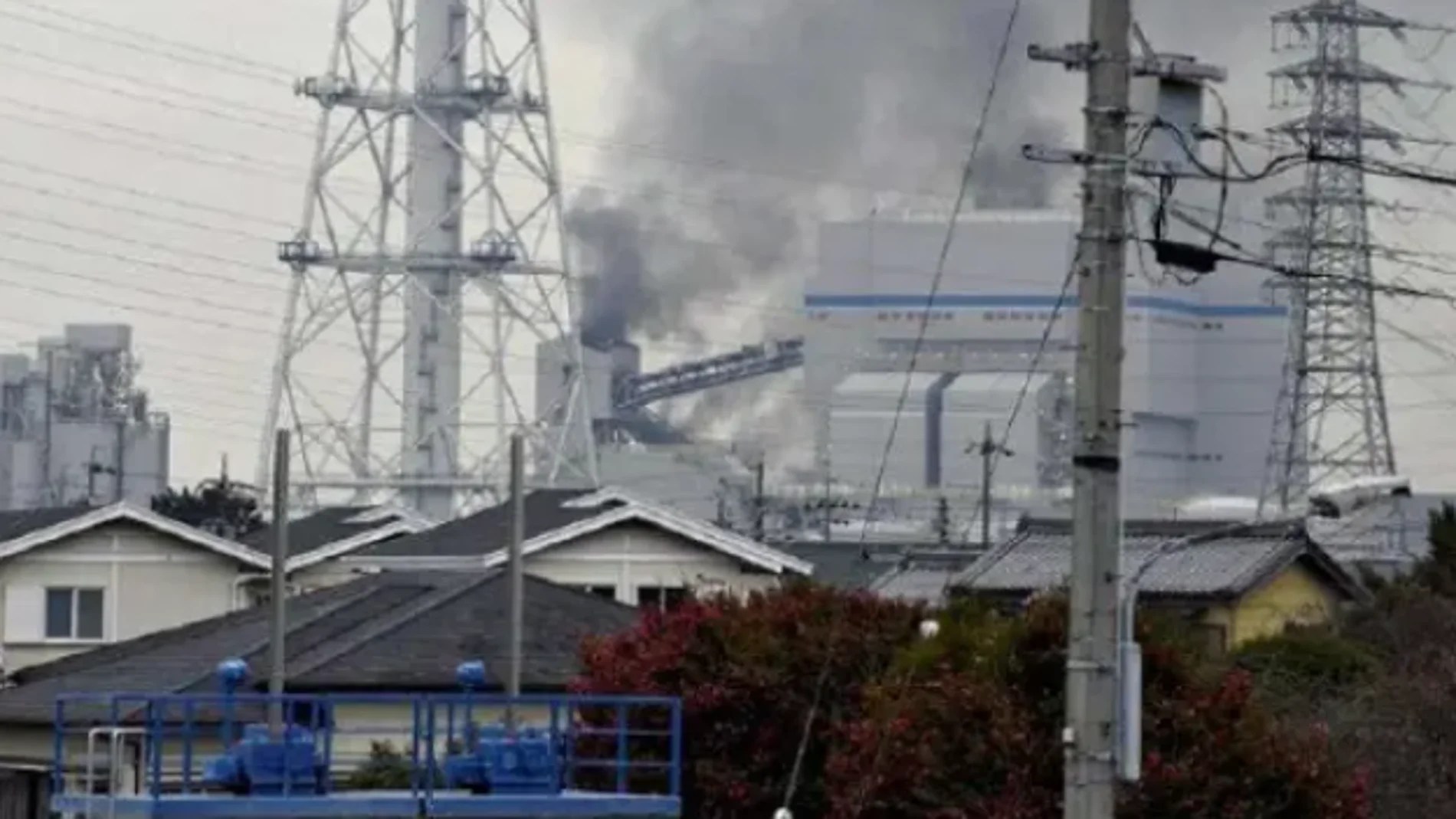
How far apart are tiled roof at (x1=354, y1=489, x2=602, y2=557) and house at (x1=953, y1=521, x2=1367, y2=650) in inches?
283

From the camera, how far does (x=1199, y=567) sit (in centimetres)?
6028

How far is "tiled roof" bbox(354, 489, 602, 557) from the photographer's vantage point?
64500mm

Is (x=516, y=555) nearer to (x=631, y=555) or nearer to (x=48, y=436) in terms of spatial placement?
(x=631, y=555)

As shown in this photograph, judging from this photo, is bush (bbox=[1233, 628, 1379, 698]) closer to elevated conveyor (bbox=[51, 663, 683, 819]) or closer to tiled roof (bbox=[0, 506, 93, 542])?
elevated conveyor (bbox=[51, 663, 683, 819])

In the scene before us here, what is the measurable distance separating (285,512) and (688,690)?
5.35 m

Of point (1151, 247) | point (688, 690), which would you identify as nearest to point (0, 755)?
point (688, 690)

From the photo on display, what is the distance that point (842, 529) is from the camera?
6506 inches

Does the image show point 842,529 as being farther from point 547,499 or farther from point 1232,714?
point 1232,714

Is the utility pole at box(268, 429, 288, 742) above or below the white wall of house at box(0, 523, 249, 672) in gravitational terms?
below

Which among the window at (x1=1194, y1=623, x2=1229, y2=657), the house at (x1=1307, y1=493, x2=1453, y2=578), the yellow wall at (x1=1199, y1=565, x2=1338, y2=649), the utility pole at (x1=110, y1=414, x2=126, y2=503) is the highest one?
the utility pole at (x1=110, y1=414, x2=126, y2=503)

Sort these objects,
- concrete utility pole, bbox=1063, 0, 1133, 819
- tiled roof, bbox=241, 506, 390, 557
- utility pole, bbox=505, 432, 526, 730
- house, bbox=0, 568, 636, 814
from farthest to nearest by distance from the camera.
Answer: tiled roof, bbox=241, 506, 390, 557 → house, bbox=0, 568, 636, 814 → utility pole, bbox=505, 432, 526, 730 → concrete utility pole, bbox=1063, 0, 1133, 819

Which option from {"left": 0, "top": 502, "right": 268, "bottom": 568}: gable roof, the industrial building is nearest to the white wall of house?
{"left": 0, "top": 502, "right": 268, "bottom": 568}: gable roof

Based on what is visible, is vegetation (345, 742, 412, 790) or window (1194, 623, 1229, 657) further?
window (1194, 623, 1229, 657)

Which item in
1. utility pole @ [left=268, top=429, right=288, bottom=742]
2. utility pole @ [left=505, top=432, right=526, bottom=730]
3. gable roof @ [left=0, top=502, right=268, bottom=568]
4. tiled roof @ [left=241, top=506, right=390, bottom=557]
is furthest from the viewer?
tiled roof @ [left=241, top=506, right=390, bottom=557]
